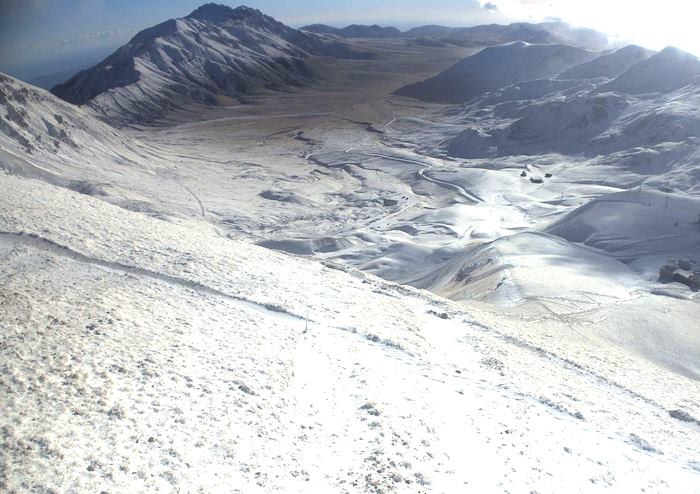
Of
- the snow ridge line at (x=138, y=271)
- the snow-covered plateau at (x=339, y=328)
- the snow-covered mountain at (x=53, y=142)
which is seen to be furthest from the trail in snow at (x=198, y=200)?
the snow ridge line at (x=138, y=271)

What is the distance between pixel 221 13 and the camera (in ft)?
596

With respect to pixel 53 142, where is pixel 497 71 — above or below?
above

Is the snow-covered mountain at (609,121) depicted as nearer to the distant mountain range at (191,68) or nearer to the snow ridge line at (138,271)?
the snow ridge line at (138,271)

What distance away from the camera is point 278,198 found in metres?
47.8

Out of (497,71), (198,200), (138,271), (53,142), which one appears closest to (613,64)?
(497,71)

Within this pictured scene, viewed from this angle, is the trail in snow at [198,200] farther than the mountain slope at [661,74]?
No

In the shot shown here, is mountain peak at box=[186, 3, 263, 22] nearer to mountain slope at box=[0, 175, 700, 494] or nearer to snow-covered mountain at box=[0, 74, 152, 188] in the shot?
snow-covered mountain at box=[0, 74, 152, 188]

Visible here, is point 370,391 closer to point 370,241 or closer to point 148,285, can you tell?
point 148,285

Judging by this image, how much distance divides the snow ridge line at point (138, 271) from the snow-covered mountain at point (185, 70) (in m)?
91.6

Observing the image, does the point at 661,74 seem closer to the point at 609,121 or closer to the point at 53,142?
the point at 609,121

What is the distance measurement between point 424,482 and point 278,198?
41469 millimetres

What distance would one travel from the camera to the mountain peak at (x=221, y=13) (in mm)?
176375

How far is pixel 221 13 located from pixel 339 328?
191m

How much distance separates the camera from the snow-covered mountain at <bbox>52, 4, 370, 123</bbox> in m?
108
